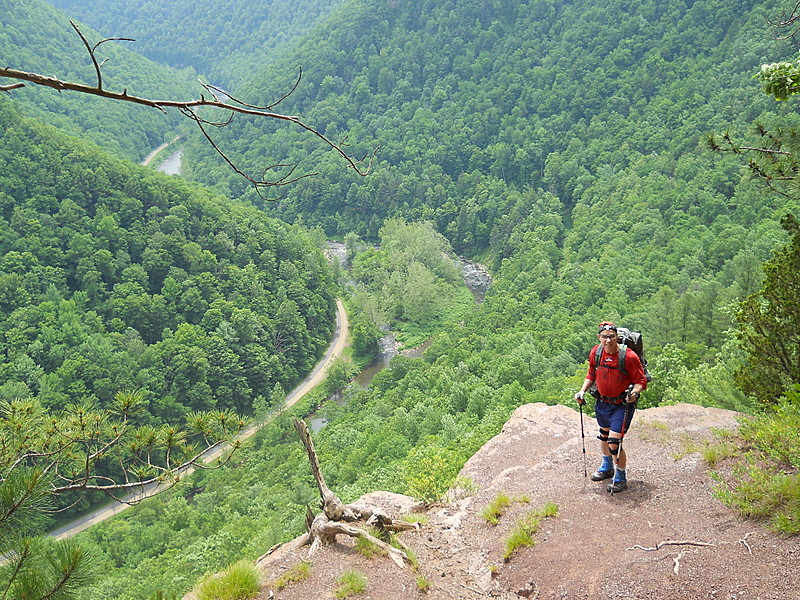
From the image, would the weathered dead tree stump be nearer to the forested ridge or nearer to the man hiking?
the man hiking

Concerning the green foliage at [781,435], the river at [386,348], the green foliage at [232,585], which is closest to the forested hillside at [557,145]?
the river at [386,348]

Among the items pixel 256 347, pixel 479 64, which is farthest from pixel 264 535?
pixel 479 64

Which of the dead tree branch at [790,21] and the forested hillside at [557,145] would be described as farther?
the forested hillside at [557,145]

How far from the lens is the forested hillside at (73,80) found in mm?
85312

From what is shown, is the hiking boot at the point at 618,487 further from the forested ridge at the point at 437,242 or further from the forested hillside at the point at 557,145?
the forested hillside at the point at 557,145

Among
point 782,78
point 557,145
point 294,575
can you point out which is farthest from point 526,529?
point 557,145

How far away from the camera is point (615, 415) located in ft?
24.9

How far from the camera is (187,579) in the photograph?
67.5 feet

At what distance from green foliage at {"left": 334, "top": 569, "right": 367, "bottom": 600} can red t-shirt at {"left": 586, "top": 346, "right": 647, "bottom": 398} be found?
4.07 metres

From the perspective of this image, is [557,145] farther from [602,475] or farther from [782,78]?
[782,78]

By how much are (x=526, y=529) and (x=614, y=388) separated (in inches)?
90.8

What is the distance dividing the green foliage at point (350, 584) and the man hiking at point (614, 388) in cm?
375

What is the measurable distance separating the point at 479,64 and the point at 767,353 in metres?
94.0

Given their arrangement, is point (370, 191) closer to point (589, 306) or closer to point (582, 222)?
point (582, 222)
